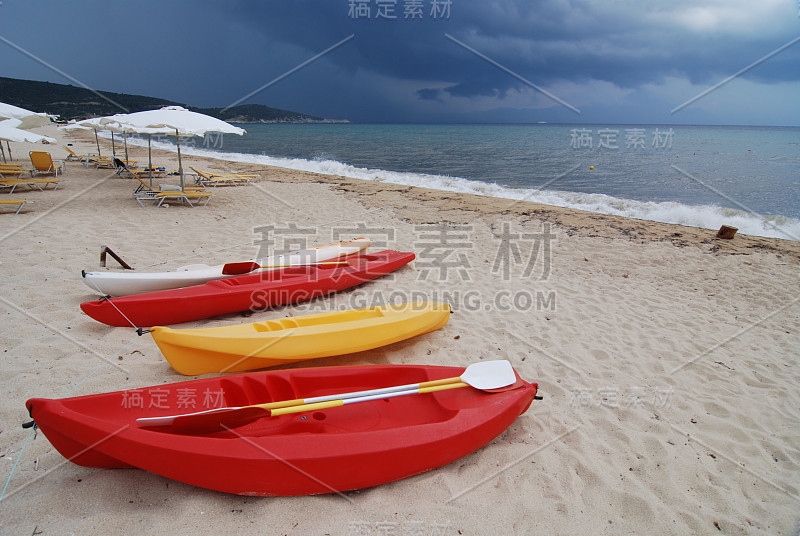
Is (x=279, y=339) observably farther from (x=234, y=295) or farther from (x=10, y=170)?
(x=10, y=170)

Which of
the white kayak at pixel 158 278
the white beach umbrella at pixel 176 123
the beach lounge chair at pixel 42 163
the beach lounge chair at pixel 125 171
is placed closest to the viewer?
the white kayak at pixel 158 278

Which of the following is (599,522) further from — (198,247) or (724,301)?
Result: (198,247)

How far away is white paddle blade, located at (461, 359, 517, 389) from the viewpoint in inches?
106

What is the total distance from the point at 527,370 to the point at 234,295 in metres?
2.92

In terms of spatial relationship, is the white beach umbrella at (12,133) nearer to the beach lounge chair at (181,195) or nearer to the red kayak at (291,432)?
the beach lounge chair at (181,195)

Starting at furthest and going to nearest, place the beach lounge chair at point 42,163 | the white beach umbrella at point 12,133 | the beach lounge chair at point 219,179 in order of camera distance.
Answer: the beach lounge chair at point 219,179 < the beach lounge chair at point 42,163 < the white beach umbrella at point 12,133

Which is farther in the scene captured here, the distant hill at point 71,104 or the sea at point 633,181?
the distant hill at point 71,104

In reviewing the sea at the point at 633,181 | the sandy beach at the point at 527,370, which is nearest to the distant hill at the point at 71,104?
the sea at the point at 633,181

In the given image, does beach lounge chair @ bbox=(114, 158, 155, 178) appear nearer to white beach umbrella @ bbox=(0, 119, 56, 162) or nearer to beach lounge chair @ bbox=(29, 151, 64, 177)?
beach lounge chair @ bbox=(29, 151, 64, 177)

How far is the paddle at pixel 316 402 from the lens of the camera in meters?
2.11

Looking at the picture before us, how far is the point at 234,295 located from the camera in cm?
400

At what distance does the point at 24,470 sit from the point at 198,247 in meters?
4.29

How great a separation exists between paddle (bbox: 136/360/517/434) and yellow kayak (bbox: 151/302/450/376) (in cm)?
67

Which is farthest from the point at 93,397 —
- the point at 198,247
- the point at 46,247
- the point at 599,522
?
the point at 46,247
